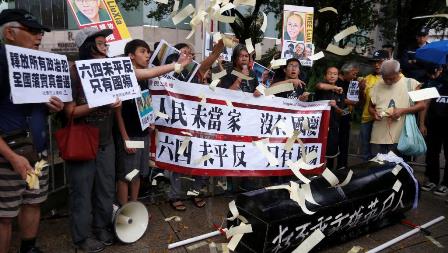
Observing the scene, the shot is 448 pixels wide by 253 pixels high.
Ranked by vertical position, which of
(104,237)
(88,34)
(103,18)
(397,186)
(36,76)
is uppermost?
(103,18)

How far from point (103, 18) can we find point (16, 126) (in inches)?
84.1

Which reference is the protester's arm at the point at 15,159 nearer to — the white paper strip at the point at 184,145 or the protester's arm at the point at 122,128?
the protester's arm at the point at 122,128

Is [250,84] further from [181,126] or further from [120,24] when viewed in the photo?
[120,24]

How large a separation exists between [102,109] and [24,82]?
71 cm

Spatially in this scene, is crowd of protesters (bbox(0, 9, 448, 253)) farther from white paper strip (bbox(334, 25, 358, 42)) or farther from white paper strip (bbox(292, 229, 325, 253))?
white paper strip (bbox(292, 229, 325, 253))

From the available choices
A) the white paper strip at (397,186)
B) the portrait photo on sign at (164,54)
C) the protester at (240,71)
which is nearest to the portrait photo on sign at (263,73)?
the protester at (240,71)

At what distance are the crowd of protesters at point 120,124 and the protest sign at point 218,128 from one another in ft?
0.68

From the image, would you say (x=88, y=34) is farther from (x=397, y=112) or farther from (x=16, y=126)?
(x=397, y=112)

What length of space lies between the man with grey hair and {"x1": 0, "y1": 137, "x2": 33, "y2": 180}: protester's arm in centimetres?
396

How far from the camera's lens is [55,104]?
2.78 meters


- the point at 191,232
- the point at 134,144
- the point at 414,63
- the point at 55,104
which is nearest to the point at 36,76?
the point at 55,104

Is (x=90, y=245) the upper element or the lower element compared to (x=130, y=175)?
lower

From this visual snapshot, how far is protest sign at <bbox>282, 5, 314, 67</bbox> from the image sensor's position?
5.63 metres

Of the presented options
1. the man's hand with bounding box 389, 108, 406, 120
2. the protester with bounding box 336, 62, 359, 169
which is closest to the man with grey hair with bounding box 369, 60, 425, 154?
the man's hand with bounding box 389, 108, 406, 120
